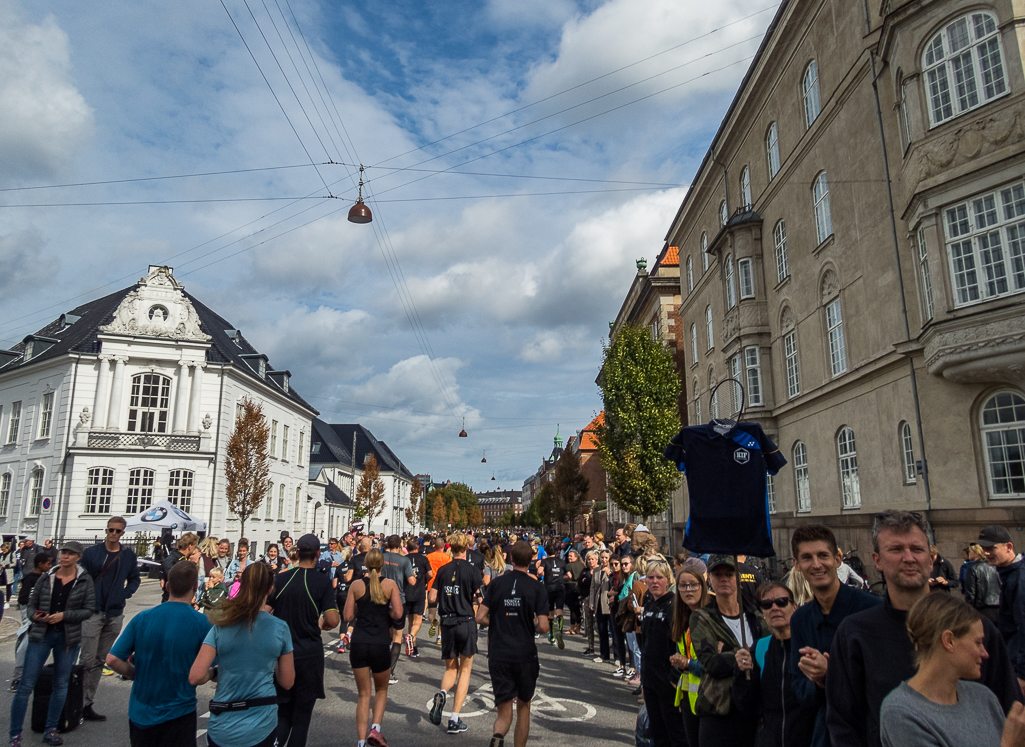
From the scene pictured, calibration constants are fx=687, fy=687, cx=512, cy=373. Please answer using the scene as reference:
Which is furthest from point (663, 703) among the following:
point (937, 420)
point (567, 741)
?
point (937, 420)

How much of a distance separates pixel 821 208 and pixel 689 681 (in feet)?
65.7

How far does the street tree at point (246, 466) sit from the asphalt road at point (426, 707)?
22.9m

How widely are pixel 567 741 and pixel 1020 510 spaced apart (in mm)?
11294

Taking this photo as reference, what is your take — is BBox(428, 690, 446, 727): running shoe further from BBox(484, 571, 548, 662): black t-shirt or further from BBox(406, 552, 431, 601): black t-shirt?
BBox(406, 552, 431, 601): black t-shirt

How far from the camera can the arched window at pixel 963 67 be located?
1415 centimetres

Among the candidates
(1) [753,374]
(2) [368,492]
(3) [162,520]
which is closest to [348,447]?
(2) [368,492]

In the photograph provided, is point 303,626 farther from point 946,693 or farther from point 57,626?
point 946,693

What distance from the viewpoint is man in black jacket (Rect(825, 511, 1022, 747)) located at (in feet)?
9.21

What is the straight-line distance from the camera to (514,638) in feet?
21.7

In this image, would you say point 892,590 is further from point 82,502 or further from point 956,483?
point 82,502

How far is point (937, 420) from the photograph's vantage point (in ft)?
50.9

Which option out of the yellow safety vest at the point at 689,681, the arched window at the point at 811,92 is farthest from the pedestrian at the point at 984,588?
the arched window at the point at 811,92

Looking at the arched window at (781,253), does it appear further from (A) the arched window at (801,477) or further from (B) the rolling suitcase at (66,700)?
(B) the rolling suitcase at (66,700)

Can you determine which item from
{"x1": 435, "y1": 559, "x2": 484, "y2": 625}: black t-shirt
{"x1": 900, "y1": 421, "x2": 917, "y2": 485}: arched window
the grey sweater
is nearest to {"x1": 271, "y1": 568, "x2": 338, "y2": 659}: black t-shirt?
{"x1": 435, "y1": 559, "x2": 484, "y2": 625}: black t-shirt
